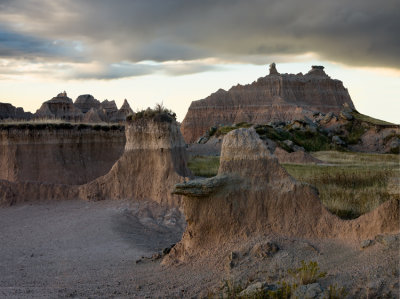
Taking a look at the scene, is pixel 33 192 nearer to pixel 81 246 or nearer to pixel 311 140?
pixel 81 246

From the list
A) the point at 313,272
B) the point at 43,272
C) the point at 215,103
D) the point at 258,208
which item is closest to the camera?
the point at 313,272

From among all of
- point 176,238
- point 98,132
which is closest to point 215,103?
point 98,132

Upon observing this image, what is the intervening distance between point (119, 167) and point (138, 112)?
230cm

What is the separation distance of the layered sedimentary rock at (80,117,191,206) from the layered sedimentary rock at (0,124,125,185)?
3.25 m

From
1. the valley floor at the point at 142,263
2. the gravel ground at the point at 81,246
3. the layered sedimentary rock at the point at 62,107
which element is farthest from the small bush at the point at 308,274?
the layered sedimentary rock at the point at 62,107

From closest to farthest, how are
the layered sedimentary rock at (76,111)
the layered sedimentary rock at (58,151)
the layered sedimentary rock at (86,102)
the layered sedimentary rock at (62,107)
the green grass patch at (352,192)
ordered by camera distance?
1. the green grass patch at (352,192)
2. the layered sedimentary rock at (58,151)
3. the layered sedimentary rock at (76,111)
4. the layered sedimentary rock at (62,107)
5. the layered sedimentary rock at (86,102)

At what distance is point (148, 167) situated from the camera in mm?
17562

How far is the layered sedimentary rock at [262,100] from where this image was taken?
107 metres

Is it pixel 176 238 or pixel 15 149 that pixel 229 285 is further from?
pixel 15 149

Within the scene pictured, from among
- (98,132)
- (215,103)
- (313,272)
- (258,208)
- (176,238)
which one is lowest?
(176,238)

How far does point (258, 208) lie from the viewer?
9727mm

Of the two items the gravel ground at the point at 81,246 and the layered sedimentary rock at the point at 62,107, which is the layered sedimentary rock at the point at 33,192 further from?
the layered sedimentary rock at the point at 62,107

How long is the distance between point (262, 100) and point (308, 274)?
103555mm

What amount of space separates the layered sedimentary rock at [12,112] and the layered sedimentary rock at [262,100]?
51921 millimetres
